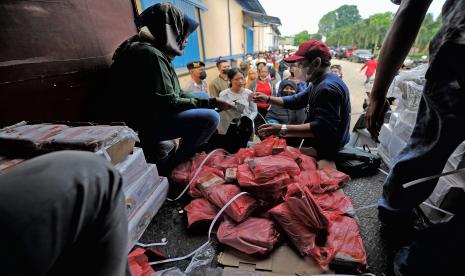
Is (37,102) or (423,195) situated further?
(37,102)

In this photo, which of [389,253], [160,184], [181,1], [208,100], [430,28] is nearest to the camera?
[389,253]

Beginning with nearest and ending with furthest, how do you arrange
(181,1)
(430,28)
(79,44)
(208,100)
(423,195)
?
(423,195), (79,44), (208,100), (181,1), (430,28)

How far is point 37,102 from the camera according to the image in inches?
55.1

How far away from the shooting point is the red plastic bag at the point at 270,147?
1764 millimetres

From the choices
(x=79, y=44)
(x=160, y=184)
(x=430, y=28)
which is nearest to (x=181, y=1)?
(x=79, y=44)

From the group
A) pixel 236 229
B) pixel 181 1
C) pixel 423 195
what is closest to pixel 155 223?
pixel 236 229

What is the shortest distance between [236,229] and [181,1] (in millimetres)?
4239

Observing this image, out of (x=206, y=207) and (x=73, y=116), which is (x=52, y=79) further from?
(x=206, y=207)

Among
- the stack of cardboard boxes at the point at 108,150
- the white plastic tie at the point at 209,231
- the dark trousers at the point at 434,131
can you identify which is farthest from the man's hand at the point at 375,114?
the stack of cardboard boxes at the point at 108,150

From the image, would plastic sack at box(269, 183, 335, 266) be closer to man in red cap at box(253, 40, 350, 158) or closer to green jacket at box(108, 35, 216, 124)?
man in red cap at box(253, 40, 350, 158)

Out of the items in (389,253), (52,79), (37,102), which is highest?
(52,79)

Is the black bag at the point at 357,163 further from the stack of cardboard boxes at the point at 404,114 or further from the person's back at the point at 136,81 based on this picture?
the person's back at the point at 136,81

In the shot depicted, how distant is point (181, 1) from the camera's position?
3.92 m

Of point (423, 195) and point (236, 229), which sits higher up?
point (423, 195)
